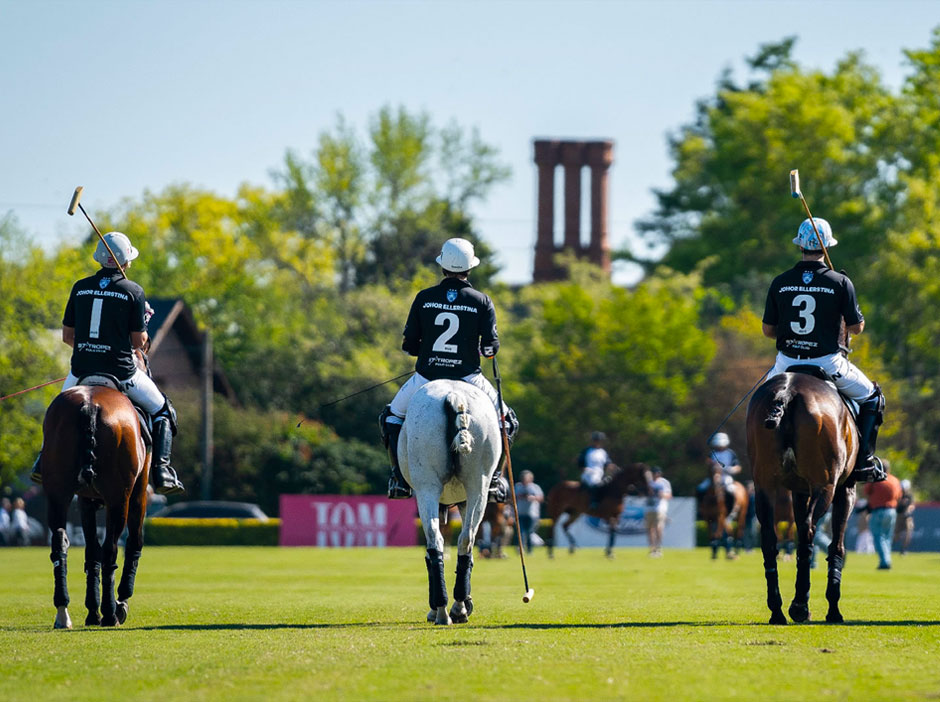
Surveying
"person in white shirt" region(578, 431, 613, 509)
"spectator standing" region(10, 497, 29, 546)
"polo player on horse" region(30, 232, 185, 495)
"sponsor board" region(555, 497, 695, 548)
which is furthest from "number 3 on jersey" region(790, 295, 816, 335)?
"spectator standing" region(10, 497, 29, 546)

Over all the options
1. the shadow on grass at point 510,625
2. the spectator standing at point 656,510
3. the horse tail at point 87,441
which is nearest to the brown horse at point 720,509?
the spectator standing at point 656,510

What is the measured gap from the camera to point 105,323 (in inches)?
513

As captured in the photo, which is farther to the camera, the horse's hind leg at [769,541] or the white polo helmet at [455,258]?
the white polo helmet at [455,258]

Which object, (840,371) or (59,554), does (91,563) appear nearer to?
(59,554)

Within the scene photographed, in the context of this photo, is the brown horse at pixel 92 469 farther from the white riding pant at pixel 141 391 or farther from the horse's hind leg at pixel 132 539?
the white riding pant at pixel 141 391

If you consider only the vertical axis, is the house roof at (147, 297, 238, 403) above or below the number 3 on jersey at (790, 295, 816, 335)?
above

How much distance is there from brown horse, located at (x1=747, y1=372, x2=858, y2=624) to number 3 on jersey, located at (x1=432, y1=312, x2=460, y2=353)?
238cm

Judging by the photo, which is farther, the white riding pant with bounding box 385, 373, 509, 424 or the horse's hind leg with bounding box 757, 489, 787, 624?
the white riding pant with bounding box 385, 373, 509, 424

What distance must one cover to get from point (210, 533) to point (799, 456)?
3752 cm

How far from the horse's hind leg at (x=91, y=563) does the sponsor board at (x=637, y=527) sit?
105 ft

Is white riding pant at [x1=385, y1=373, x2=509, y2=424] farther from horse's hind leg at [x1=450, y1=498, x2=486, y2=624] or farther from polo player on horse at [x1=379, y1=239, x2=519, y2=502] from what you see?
horse's hind leg at [x1=450, y1=498, x2=486, y2=624]

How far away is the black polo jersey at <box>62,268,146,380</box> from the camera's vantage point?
1303 centimetres

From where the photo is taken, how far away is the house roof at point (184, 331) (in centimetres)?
6531

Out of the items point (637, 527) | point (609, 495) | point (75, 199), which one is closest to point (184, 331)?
point (637, 527)
